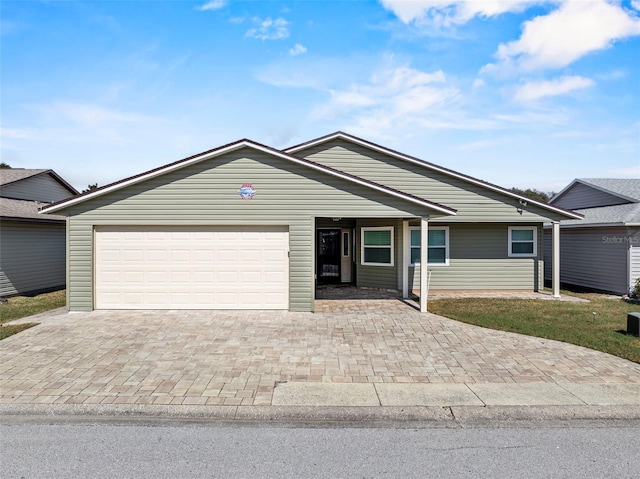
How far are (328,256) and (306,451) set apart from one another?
1350cm

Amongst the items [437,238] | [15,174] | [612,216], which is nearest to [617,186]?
[612,216]

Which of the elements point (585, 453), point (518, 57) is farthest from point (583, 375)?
point (518, 57)

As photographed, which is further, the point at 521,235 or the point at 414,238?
the point at 521,235

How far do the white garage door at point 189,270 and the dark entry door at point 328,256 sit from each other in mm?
6474

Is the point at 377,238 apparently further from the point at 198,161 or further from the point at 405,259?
the point at 198,161

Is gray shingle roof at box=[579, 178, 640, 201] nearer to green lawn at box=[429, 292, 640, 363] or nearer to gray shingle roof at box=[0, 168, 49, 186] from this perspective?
green lawn at box=[429, 292, 640, 363]

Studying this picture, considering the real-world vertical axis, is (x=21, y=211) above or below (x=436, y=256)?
above

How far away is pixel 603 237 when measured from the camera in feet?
51.9

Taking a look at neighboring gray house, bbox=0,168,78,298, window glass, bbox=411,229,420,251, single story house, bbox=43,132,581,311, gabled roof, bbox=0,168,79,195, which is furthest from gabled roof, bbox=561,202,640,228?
gabled roof, bbox=0,168,79,195

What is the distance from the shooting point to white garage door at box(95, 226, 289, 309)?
10898mm

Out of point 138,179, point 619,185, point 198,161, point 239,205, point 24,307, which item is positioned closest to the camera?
point 138,179

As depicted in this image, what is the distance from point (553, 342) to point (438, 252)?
25.0 ft

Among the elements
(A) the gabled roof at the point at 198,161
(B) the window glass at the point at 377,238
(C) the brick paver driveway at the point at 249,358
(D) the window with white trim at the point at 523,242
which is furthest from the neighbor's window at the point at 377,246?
(C) the brick paver driveway at the point at 249,358

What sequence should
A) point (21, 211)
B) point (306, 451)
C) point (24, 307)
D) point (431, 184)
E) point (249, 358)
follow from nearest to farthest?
point (306, 451) → point (249, 358) → point (24, 307) → point (21, 211) → point (431, 184)
